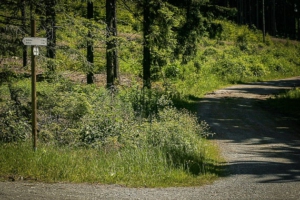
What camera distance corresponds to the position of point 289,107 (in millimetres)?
21500

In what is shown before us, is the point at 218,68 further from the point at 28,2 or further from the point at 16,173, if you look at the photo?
the point at 16,173

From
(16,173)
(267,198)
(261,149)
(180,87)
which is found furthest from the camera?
(180,87)

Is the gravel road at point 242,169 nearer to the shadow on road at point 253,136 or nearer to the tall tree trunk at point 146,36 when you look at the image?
the shadow on road at point 253,136

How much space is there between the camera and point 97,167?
344 inches

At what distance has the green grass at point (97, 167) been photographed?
8320 mm

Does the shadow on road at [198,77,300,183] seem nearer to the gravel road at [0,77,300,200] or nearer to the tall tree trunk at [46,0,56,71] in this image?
the gravel road at [0,77,300,200]

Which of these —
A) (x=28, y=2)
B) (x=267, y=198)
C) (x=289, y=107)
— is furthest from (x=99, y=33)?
(x=289, y=107)

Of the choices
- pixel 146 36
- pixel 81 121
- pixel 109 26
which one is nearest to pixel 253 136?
pixel 146 36

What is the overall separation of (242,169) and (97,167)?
3587 mm

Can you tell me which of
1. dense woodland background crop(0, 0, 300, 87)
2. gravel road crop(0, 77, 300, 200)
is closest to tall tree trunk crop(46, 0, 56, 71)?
dense woodland background crop(0, 0, 300, 87)

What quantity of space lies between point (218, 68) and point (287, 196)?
1093 inches

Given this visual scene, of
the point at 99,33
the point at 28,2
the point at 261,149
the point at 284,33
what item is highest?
the point at 284,33

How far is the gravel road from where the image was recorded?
7.36 meters

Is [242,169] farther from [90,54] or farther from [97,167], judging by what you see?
[90,54]
